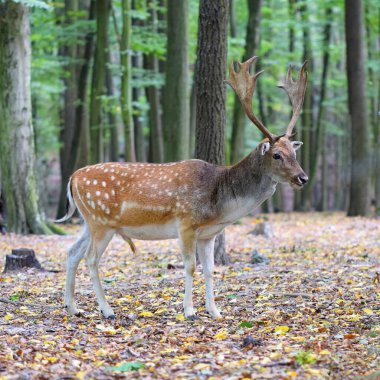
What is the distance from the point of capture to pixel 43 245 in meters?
13.2

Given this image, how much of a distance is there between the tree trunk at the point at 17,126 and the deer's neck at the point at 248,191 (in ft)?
26.4

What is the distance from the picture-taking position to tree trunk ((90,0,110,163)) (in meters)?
17.6

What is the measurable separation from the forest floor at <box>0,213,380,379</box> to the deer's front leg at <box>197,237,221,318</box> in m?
0.16

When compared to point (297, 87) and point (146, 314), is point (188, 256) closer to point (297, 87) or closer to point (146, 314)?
point (146, 314)

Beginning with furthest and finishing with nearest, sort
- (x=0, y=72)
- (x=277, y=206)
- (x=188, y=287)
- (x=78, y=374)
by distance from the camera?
(x=277, y=206)
(x=0, y=72)
(x=188, y=287)
(x=78, y=374)

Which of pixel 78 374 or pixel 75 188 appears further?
pixel 75 188

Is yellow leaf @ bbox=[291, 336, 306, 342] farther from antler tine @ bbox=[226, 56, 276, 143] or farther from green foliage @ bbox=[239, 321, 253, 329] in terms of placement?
antler tine @ bbox=[226, 56, 276, 143]

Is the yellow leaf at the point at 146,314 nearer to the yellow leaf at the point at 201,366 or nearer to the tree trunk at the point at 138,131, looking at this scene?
the yellow leaf at the point at 201,366

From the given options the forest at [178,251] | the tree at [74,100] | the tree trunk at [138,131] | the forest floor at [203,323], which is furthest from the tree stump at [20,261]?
the tree trunk at [138,131]

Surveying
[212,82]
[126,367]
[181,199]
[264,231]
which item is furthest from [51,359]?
[264,231]

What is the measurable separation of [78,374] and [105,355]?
618 mm

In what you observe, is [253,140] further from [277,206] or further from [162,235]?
[162,235]

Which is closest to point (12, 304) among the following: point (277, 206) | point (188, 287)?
point (188, 287)

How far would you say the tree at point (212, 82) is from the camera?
386 inches
